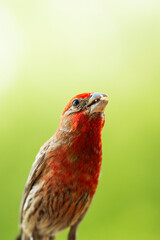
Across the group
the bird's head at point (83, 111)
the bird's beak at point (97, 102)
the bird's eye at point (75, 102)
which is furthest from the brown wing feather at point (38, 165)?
the bird's beak at point (97, 102)

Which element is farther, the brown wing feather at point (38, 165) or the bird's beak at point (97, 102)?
the brown wing feather at point (38, 165)

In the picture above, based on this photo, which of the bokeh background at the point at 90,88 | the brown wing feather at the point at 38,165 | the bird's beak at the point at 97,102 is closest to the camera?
the bird's beak at the point at 97,102

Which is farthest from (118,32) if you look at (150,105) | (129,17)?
(150,105)

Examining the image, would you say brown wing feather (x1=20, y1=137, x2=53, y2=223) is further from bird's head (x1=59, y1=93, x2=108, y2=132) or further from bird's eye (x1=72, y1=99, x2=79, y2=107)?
bird's eye (x1=72, y1=99, x2=79, y2=107)

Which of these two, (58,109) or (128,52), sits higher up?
(128,52)

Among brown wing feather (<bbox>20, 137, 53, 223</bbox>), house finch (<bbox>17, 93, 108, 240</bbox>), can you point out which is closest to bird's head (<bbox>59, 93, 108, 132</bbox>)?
house finch (<bbox>17, 93, 108, 240</bbox>)

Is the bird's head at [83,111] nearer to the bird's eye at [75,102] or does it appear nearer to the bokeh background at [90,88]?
the bird's eye at [75,102]

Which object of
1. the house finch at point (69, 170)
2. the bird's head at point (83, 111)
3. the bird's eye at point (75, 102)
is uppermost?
the bird's eye at point (75, 102)

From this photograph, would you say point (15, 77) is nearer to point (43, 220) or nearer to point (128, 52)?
point (128, 52)
